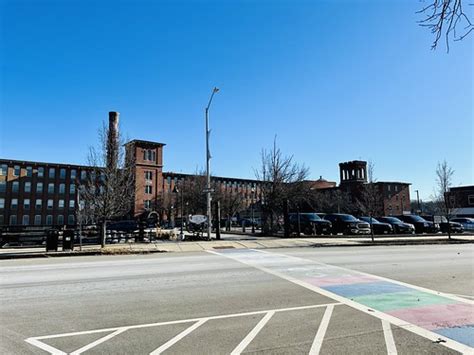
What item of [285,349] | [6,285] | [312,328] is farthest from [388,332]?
[6,285]

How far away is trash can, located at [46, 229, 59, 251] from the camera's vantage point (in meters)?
17.1

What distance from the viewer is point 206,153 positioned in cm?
2430

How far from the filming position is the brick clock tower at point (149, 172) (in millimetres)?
76438

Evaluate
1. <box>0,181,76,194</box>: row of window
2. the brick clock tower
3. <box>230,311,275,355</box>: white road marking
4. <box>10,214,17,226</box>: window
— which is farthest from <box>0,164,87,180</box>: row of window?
<box>230,311,275,355</box>: white road marking

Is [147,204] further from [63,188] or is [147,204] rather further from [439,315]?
[439,315]

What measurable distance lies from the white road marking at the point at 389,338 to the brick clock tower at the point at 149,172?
72.3 meters

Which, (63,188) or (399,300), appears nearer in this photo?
(399,300)

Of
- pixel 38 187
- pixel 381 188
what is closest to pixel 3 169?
pixel 38 187

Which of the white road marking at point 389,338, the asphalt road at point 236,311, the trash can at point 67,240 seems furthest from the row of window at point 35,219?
the white road marking at point 389,338

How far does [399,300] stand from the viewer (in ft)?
23.3

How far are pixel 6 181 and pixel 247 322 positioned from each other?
8220cm

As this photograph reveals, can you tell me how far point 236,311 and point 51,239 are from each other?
1406 centimetres

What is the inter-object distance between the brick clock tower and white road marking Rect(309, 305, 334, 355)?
71.4 meters

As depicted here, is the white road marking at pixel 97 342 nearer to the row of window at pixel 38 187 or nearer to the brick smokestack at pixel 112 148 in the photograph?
the brick smokestack at pixel 112 148
